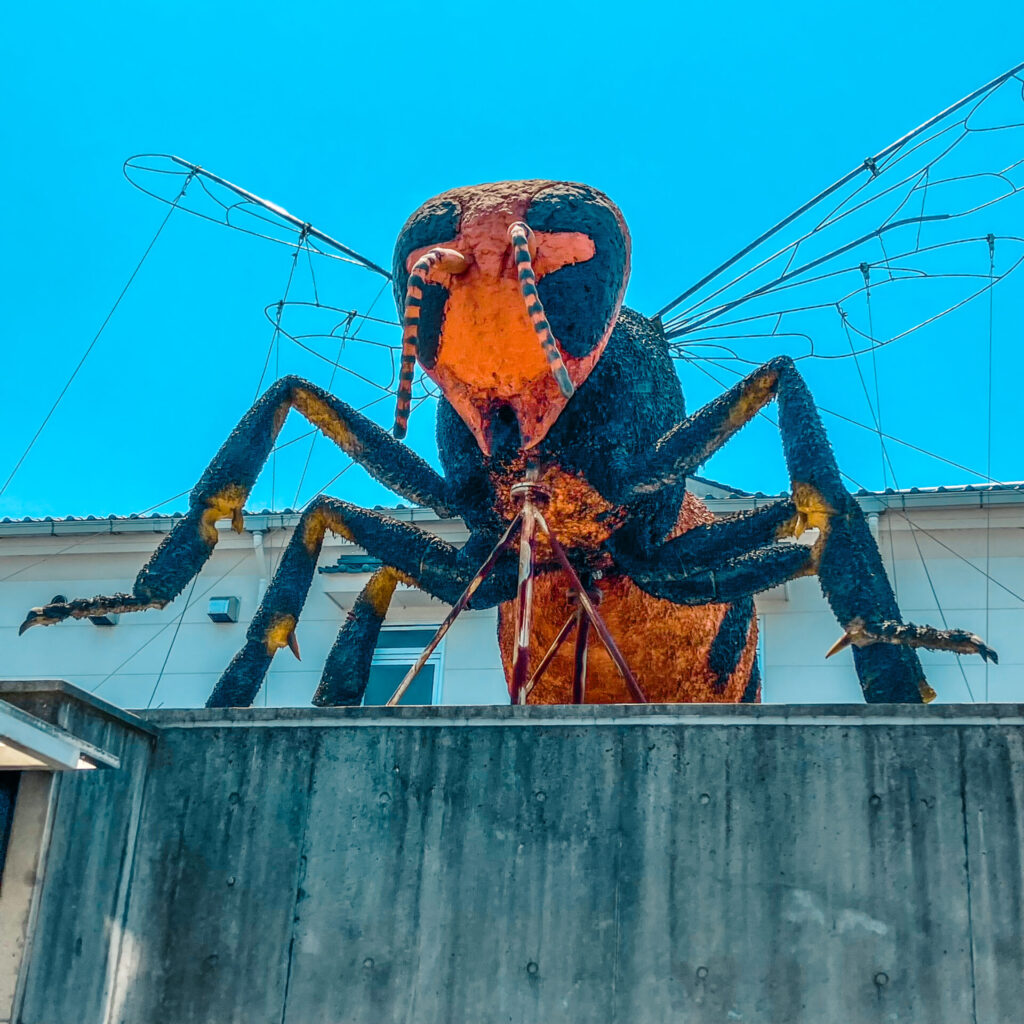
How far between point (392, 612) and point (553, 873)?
8.13 meters

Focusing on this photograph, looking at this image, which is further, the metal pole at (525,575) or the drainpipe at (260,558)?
the drainpipe at (260,558)

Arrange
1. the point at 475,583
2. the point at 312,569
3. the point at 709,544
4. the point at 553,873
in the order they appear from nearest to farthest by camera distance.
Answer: the point at 553,873, the point at 475,583, the point at 709,544, the point at 312,569

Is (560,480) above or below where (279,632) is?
above

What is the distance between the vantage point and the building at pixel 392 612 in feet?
40.4

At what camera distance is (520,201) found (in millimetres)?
6234

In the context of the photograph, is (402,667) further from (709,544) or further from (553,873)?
(553,873)

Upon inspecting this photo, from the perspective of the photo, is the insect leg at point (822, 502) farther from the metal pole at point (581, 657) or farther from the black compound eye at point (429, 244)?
the black compound eye at point (429, 244)

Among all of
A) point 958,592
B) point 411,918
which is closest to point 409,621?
point 958,592

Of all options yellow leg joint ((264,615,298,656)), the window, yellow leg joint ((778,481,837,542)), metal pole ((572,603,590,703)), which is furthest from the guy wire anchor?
the window

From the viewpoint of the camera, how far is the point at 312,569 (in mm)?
7301

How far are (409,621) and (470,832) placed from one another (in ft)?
26.1

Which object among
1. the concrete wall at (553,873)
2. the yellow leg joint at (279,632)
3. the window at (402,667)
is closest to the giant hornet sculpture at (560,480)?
the yellow leg joint at (279,632)

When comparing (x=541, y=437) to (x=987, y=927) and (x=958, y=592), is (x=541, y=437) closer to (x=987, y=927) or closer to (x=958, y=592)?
(x=987, y=927)

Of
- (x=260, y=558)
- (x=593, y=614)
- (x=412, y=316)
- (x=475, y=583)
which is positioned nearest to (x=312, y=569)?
(x=475, y=583)
